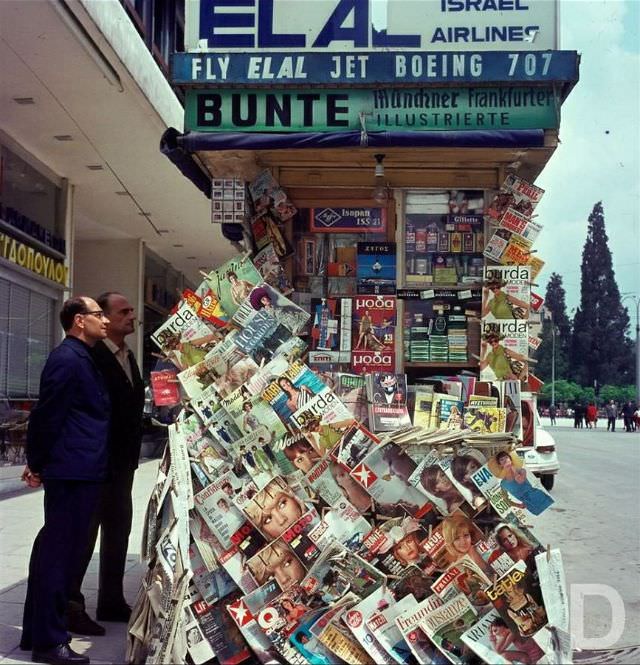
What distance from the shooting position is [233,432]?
4414mm

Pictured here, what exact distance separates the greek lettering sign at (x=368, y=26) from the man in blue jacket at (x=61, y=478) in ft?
6.59

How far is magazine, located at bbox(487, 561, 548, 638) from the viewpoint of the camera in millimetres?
4012

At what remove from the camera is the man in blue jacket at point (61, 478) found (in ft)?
13.7

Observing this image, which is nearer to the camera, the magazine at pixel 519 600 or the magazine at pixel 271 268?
the magazine at pixel 519 600

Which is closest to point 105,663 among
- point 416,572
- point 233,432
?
point 233,432

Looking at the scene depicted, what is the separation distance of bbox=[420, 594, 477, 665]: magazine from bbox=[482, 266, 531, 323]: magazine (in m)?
1.82

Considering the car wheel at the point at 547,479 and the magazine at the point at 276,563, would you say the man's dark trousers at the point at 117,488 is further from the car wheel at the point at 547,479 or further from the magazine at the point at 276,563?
the car wheel at the point at 547,479

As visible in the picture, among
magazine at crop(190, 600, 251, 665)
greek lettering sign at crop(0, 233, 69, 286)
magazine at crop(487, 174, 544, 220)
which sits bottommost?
magazine at crop(190, 600, 251, 665)

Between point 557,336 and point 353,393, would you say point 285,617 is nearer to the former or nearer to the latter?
point 353,393

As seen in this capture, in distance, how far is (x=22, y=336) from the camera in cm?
1262

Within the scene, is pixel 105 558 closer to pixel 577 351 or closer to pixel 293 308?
pixel 293 308

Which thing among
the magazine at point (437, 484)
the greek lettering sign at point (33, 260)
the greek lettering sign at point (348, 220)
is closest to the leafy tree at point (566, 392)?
the greek lettering sign at point (33, 260)

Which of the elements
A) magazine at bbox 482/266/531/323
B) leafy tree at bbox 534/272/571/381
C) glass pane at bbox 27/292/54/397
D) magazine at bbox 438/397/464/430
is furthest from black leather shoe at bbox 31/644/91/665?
leafy tree at bbox 534/272/571/381

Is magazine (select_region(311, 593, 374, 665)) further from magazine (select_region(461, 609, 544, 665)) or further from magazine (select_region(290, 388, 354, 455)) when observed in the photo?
magazine (select_region(290, 388, 354, 455))
